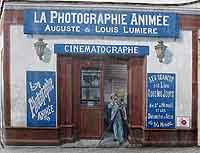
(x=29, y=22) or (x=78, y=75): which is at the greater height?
(x=29, y=22)

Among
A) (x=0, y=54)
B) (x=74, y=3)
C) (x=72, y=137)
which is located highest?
(x=74, y=3)

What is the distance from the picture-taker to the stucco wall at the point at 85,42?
15602mm

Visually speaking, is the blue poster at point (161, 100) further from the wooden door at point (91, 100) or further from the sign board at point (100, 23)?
the wooden door at point (91, 100)

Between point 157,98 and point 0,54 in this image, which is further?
point 0,54

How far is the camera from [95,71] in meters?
16.0

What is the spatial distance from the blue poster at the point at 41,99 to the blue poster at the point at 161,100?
2.71m

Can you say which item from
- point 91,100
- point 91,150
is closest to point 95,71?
point 91,100

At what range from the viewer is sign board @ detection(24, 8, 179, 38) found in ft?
51.1

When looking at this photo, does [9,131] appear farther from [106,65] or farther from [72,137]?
[106,65]

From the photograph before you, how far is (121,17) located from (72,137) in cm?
363

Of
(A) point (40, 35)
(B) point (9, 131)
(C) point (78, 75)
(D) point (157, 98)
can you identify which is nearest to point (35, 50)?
(A) point (40, 35)

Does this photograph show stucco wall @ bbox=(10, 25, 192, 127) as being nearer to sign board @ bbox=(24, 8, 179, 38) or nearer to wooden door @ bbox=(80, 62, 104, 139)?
sign board @ bbox=(24, 8, 179, 38)

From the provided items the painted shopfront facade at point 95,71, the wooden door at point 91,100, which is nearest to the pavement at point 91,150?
the painted shopfront facade at point 95,71

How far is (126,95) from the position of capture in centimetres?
1616
